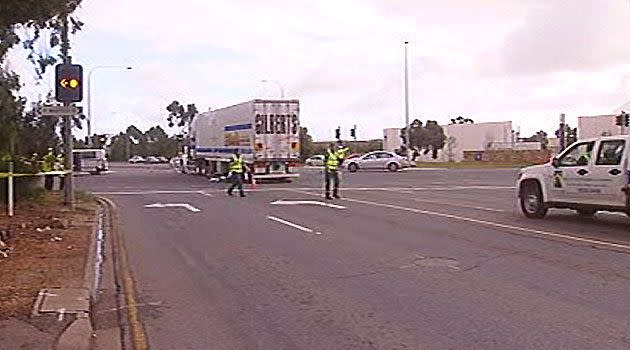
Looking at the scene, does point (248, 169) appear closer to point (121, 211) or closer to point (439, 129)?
point (121, 211)

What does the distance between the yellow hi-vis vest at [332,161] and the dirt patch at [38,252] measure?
7763 millimetres

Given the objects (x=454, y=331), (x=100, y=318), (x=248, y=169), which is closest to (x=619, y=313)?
(x=454, y=331)

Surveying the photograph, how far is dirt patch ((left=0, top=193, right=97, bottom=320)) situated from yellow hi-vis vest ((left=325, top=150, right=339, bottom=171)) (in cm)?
776

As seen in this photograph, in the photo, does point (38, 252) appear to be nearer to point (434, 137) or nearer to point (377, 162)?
point (377, 162)

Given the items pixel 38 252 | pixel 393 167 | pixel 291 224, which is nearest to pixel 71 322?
pixel 38 252

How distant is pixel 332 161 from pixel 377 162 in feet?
121

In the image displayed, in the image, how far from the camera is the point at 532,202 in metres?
20.0

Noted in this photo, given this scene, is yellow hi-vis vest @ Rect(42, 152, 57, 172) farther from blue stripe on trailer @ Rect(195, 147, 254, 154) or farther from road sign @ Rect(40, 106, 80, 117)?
blue stripe on trailer @ Rect(195, 147, 254, 154)

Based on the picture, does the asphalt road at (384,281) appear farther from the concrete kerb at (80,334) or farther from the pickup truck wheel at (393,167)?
the pickup truck wheel at (393,167)

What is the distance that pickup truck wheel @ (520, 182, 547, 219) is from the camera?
778 inches

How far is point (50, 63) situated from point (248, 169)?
673 inches

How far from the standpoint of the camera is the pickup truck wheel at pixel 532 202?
1975cm

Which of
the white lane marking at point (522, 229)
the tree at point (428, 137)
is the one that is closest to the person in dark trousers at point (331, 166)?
the white lane marking at point (522, 229)

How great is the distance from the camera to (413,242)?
15555 millimetres
